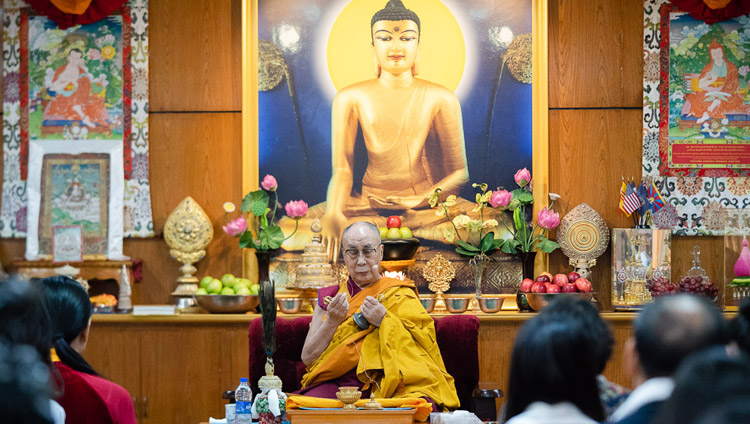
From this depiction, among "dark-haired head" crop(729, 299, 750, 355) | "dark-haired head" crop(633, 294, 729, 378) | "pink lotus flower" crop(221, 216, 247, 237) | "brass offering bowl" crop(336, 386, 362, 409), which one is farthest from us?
"pink lotus flower" crop(221, 216, 247, 237)

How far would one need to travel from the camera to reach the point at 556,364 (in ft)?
6.16

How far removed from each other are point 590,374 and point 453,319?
2912 millimetres

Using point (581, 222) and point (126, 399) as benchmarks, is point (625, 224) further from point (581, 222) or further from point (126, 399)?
point (126, 399)

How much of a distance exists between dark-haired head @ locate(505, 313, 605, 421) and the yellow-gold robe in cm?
223

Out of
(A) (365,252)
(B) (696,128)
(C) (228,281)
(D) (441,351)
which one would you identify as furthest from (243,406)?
(B) (696,128)

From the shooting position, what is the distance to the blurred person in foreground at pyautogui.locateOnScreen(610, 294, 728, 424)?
1.83m

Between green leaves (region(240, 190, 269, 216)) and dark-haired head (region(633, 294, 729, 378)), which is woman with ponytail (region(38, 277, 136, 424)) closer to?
dark-haired head (region(633, 294, 729, 378))

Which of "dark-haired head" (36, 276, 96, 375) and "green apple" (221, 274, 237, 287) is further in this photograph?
"green apple" (221, 274, 237, 287)

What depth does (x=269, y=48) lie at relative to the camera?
591 cm

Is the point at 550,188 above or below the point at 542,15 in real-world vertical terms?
below

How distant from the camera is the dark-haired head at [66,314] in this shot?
2.66 metres

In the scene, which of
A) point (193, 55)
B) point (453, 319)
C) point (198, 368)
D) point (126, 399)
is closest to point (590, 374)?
point (126, 399)

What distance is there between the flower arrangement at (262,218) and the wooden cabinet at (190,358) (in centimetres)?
53

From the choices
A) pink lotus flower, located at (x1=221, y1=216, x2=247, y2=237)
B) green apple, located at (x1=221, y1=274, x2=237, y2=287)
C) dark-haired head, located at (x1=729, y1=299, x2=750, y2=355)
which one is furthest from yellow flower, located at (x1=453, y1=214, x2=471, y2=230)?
dark-haired head, located at (x1=729, y1=299, x2=750, y2=355)
